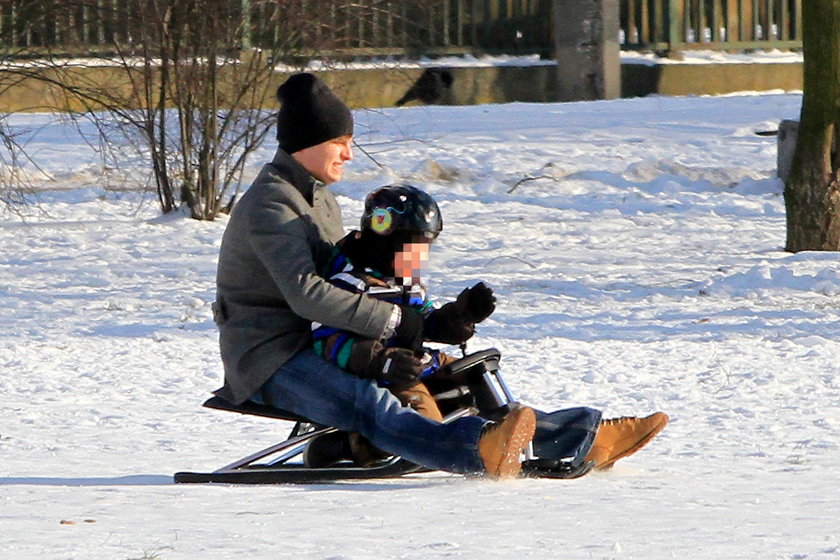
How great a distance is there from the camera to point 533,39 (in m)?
18.9

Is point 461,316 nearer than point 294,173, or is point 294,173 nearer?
point 461,316

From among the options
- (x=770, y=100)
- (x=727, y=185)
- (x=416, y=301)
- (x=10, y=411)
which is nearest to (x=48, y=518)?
(x=416, y=301)

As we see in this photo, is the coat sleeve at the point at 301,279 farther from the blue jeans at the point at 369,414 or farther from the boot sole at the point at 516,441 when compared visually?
the boot sole at the point at 516,441

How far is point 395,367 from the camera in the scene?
4.78 meters

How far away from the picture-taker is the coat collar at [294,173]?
5086 mm

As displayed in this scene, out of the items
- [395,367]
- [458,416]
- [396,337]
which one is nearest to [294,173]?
[396,337]

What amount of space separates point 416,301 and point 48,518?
4.44 feet

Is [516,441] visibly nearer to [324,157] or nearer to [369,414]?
[369,414]

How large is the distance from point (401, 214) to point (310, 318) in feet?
1.42

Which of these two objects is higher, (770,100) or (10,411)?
(770,100)

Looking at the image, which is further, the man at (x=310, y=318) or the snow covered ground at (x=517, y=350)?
the man at (x=310, y=318)

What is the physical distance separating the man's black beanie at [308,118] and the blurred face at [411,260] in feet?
1.66

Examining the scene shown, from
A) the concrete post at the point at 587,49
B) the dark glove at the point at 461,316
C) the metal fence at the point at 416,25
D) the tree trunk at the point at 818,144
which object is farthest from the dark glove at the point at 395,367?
the concrete post at the point at 587,49

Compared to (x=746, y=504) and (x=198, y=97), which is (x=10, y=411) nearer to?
(x=746, y=504)
